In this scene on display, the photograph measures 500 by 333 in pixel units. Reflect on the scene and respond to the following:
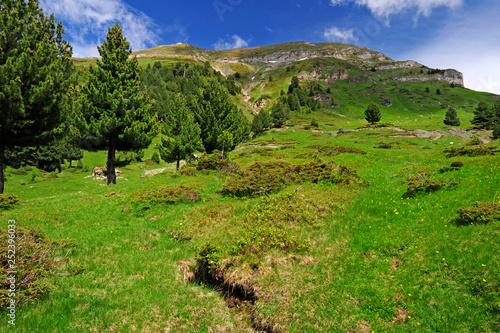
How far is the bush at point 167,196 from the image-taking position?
1785cm

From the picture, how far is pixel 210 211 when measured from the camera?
16344 mm

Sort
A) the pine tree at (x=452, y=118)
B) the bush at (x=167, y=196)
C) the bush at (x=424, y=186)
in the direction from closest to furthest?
the bush at (x=424, y=186), the bush at (x=167, y=196), the pine tree at (x=452, y=118)

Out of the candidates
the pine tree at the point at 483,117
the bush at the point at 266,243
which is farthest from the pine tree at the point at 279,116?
the bush at the point at 266,243

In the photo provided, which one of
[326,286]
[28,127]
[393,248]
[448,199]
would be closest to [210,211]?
[326,286]

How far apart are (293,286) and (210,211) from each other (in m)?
8.59

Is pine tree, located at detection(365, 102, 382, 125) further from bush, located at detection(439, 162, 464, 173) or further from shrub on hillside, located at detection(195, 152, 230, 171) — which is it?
shrub on hillside, located at detection(195, 152, 230, 171)

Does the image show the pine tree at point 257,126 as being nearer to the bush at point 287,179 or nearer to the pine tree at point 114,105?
the pine tree at point 114,105

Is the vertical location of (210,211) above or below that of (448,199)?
below

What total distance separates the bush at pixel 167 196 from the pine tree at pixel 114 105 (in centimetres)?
1032

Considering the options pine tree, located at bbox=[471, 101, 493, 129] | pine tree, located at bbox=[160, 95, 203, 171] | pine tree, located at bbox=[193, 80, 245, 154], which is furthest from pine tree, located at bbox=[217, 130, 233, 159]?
pine tree, located at bbox=[471, 101, 493, 129]

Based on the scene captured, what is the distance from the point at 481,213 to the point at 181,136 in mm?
39817

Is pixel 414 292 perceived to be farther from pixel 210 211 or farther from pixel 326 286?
pixel 210 211

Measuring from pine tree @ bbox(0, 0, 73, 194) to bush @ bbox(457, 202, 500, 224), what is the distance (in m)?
31.3

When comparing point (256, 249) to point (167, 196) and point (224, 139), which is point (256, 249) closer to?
point (167, 196)
